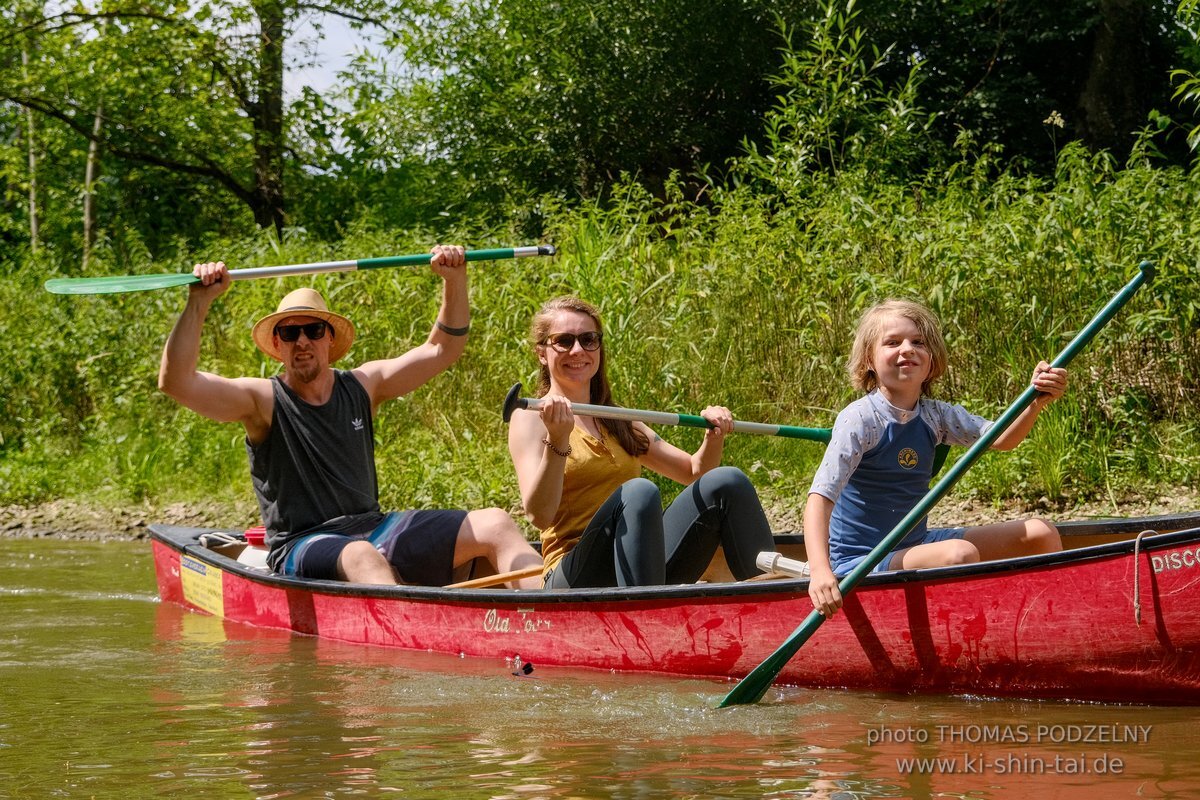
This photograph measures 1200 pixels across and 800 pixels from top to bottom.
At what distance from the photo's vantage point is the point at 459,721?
11.9ft

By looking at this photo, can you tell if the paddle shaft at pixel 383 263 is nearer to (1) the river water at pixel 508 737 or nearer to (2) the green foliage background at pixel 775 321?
(1) the river water at pixel 508 737

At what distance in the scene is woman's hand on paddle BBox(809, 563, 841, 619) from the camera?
3.55m

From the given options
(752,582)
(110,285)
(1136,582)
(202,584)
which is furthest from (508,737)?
(110,285)

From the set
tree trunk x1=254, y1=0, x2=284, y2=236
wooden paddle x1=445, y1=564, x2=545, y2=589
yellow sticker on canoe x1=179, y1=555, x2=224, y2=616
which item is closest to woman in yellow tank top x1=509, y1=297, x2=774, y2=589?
wooden paddle x1=445, y1=564, x2=545, y2=589

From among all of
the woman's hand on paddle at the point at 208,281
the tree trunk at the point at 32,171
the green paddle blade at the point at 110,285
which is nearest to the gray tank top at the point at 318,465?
the woman's hand on paddle at the point at 208,281

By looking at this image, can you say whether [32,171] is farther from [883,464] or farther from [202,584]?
[883,464]

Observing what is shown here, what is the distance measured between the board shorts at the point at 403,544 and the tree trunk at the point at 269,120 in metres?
10.9

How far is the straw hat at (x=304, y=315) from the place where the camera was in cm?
488

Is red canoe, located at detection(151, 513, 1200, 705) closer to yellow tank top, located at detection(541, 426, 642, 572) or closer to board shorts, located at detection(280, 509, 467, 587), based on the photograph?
board shorts, located at detection(280, 509, 467, 587)

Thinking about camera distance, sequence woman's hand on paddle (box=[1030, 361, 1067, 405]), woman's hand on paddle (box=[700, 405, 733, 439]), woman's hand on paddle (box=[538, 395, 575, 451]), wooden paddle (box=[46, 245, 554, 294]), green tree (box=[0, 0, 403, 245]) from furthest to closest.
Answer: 1. green tree (box=[0, 0, 403, 245])
2. wooden paddle (box=[46, 245, 554, 294])
3. woman's hand on paddle (box=[700, 405, 733, 439])
4. woman's hand on paddle (box=[538, 395, 575, 451])
5. woman's hand on paddle (box=[1030, 361, 1067, 405])

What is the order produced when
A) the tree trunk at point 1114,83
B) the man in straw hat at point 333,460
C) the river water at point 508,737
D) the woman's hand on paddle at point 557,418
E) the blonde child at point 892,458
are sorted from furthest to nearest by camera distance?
1. the tree trunk at point 1114,83
2. the man in straw hat at point 333,460
3. the woman's hand on paddle at point 557,418
4. the blonde child at point 892,458
5. the river water at point 508,737

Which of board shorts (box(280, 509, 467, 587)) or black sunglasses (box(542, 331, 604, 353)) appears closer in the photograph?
black sunglasses (box(542, 331, 604, 353))

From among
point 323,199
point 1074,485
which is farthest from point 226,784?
point 323,199

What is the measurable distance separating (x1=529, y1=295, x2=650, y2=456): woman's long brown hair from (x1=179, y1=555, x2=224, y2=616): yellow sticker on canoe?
2004 millimetres
